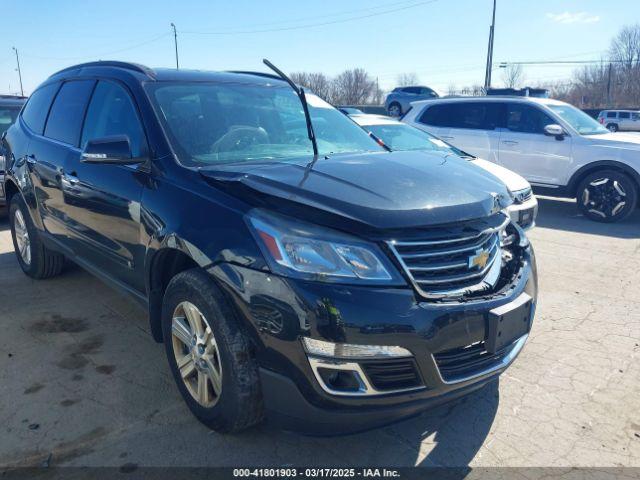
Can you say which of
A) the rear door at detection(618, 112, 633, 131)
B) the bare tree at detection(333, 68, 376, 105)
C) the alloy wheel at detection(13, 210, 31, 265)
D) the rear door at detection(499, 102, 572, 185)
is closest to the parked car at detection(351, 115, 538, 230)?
the rear door at detection(499, 102, 572, 185)

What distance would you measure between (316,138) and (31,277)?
131 inches

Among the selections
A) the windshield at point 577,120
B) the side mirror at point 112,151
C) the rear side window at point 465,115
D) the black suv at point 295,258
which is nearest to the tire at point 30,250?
the black suv at point 295,258

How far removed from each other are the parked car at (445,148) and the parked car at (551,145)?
1794 mm

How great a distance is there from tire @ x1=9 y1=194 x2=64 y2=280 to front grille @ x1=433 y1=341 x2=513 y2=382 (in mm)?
3858

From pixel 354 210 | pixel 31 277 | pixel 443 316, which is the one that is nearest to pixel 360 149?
pixel 354 210

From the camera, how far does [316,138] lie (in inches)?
137

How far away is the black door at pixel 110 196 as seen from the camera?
2.98 meters

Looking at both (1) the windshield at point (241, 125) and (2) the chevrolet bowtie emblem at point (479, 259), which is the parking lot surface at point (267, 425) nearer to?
(2) the chevrolet bowtie emblem at point (479, 259)

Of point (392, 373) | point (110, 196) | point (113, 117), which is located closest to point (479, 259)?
point (392, 373)

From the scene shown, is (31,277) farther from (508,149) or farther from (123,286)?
(508,149)

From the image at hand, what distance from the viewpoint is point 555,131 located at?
802 cm

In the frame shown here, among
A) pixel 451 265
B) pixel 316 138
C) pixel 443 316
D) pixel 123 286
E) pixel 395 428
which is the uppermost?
pixel 316 138

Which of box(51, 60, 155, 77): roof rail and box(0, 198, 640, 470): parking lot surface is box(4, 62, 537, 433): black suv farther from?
box(0, 198, 640, 470): parking lot surface

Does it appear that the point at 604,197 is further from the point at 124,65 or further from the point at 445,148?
the point at 124,65
